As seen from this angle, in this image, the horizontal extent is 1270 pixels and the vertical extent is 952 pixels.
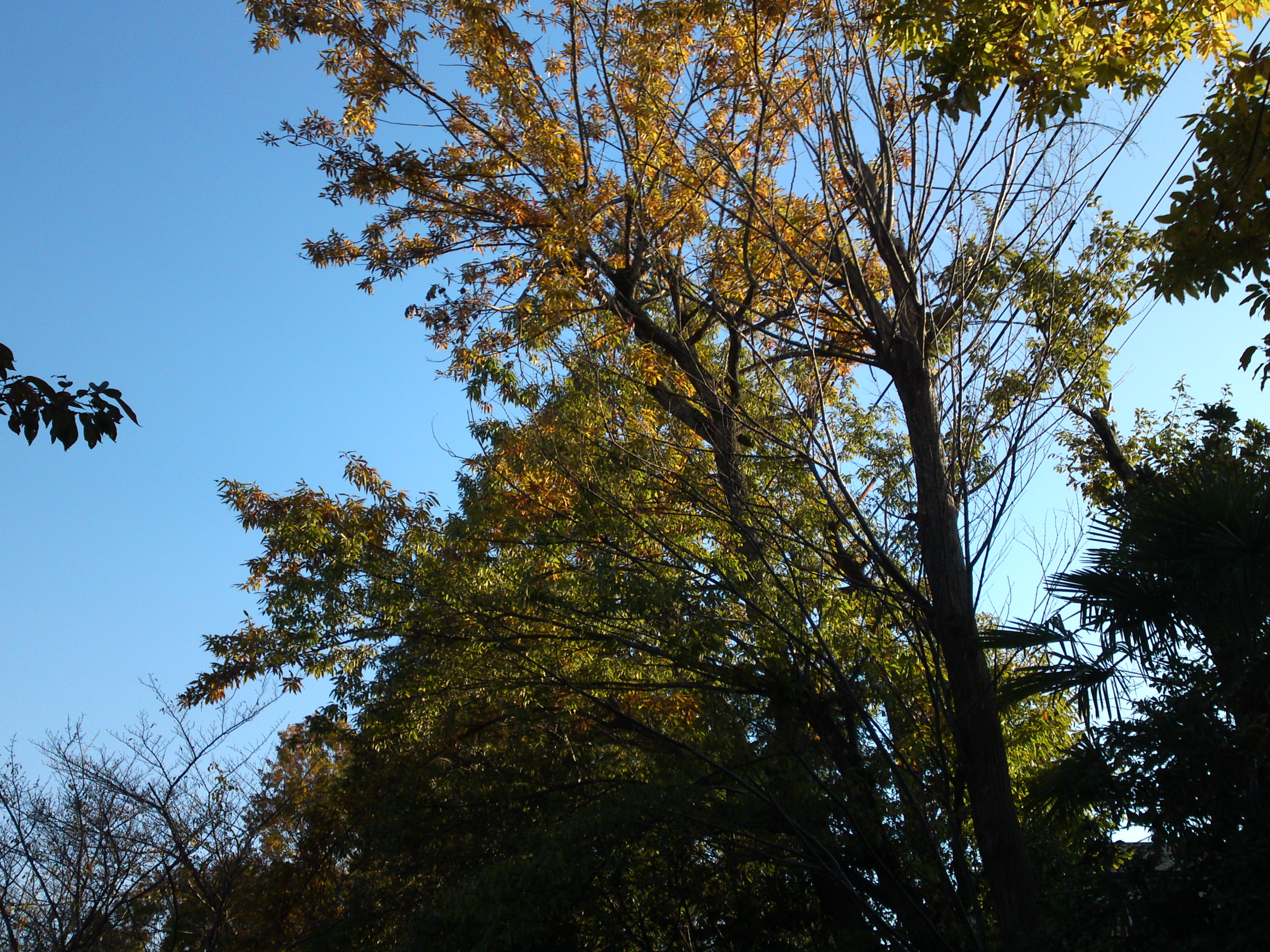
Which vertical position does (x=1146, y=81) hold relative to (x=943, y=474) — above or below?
above

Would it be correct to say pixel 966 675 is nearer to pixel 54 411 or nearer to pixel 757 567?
pixel 757 567

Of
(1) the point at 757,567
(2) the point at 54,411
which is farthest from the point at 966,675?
(2) the point at 54,411

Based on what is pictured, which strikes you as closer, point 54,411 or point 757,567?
point 54,411

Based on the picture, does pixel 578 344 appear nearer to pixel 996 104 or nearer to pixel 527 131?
pixel 527 131

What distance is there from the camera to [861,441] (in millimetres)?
11164

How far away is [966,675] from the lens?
595cm

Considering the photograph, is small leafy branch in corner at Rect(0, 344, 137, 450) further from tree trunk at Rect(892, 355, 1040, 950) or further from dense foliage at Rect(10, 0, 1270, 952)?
tree trunk at Rect(892, 355, 1040, 950)

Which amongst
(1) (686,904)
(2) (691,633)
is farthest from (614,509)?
(1) (686,904)

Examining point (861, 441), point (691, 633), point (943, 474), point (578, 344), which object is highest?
point (861, 441)

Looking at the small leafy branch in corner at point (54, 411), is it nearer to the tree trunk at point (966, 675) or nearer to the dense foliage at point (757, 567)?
the dense foliage at point (757, 567)

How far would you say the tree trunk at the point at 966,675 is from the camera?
18.0ft

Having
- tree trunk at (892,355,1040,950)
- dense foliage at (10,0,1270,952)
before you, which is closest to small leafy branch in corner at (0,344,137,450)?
dense foliage at (10,0,1270,952)

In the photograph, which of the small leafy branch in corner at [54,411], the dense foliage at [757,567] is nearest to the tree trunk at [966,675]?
the dense foliage at [757,567]

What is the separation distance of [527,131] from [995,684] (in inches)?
247
